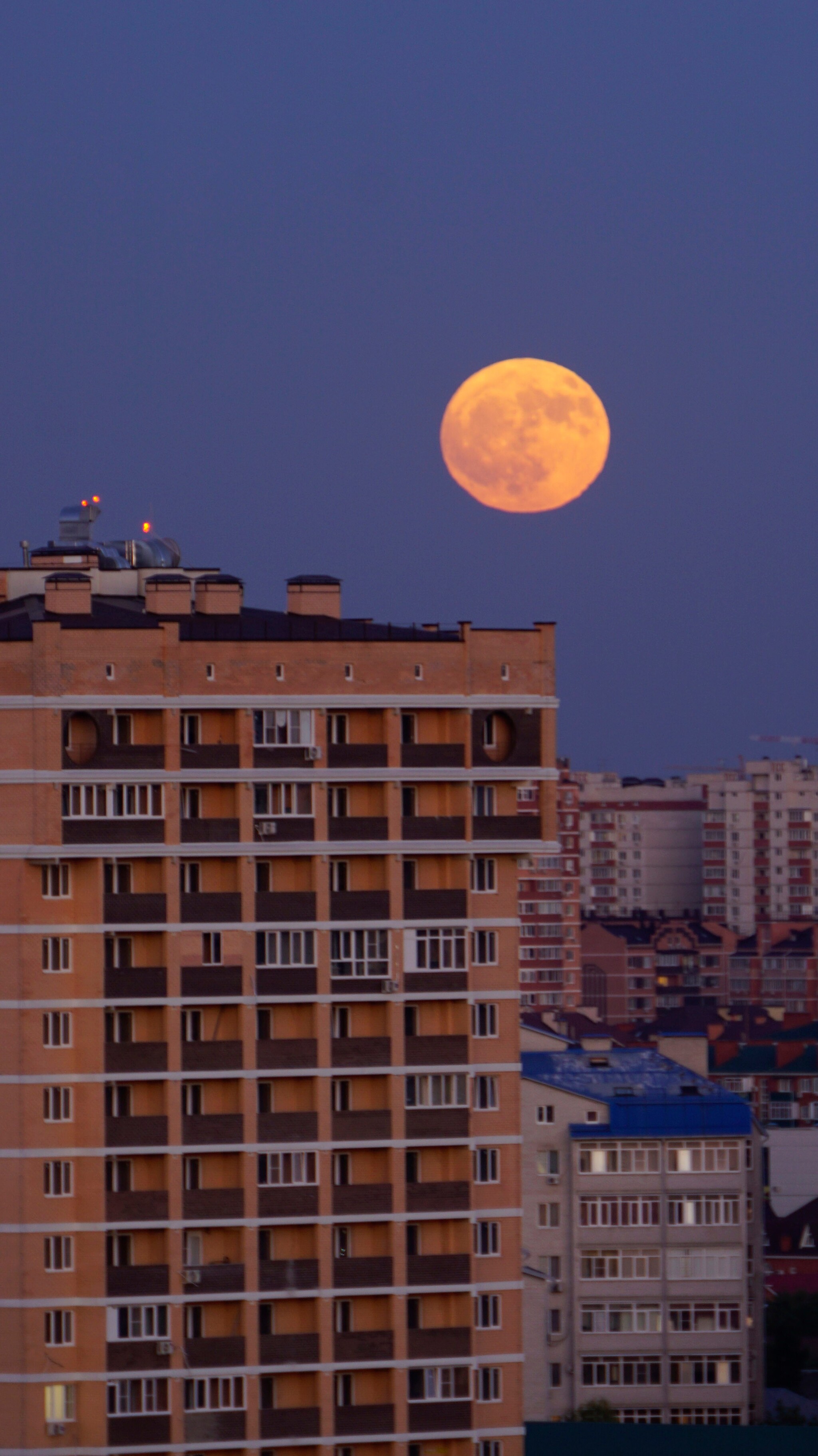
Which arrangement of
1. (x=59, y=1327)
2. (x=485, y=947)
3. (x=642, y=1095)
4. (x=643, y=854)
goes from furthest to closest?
1. (x=643, y=854)
2. (x=642, y=1095)
3. (x=485, y=947)
4. (x=59, y=1327)

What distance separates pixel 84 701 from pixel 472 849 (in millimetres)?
5828

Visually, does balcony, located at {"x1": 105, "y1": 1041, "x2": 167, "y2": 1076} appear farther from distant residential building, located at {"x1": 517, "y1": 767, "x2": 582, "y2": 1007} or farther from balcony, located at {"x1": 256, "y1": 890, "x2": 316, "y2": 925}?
distant residential building, located at {"x1": 517, "y1": 767, "x2": 582, "y2": 1007}

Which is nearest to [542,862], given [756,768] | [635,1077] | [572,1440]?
[756,768]

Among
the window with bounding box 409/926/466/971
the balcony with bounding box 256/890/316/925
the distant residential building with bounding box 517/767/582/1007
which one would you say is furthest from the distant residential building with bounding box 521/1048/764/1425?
the distant residential building with bounding box 517/767/582/1007

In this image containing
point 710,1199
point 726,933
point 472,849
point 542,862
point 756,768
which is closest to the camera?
point 472,849

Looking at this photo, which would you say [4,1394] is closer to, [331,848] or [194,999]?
[194,999]

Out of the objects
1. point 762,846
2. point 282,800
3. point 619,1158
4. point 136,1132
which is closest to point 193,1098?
point 136,1132

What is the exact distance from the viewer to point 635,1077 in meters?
54.1

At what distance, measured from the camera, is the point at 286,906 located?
35.7 metres

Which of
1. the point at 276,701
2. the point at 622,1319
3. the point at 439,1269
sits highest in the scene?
the point at 276,701

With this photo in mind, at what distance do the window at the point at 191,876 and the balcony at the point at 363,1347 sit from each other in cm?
639

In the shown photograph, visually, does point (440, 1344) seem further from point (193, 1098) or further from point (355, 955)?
point (355, 955)

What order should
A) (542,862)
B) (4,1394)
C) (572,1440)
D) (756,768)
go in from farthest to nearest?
(756,768)
(542,862)
(572,1440)
(4,1394)

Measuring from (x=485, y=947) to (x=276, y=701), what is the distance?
15.2 ft
